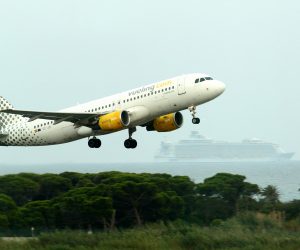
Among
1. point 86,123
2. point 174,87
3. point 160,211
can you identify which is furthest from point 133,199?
point 174,87

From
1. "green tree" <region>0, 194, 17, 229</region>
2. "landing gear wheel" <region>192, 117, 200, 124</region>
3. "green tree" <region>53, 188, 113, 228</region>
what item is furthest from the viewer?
"green tree" <region>53, 188, 113, 228</region>

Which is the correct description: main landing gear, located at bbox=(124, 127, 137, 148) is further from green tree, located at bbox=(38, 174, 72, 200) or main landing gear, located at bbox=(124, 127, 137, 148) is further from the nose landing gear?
green tree, located at bbox=(38, 174, 72, 200)

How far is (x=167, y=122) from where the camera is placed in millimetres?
49469

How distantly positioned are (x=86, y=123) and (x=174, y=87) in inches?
284

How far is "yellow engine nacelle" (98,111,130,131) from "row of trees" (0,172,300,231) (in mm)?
5848

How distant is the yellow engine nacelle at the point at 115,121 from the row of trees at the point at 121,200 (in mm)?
5848

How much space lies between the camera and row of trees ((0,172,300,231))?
160ft

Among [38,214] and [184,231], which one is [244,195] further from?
[184,231]

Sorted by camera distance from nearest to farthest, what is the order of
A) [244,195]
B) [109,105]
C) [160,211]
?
[109,105] → [160,211] → [244,195]

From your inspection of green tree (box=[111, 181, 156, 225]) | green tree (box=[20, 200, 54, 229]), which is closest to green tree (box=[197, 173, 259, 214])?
green tree (box=[111, 181, 156, 225])

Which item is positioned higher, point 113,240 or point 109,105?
point 109,105

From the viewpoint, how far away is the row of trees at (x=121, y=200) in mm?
48719

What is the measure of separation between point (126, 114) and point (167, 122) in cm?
445

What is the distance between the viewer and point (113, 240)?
3309 centimetres
